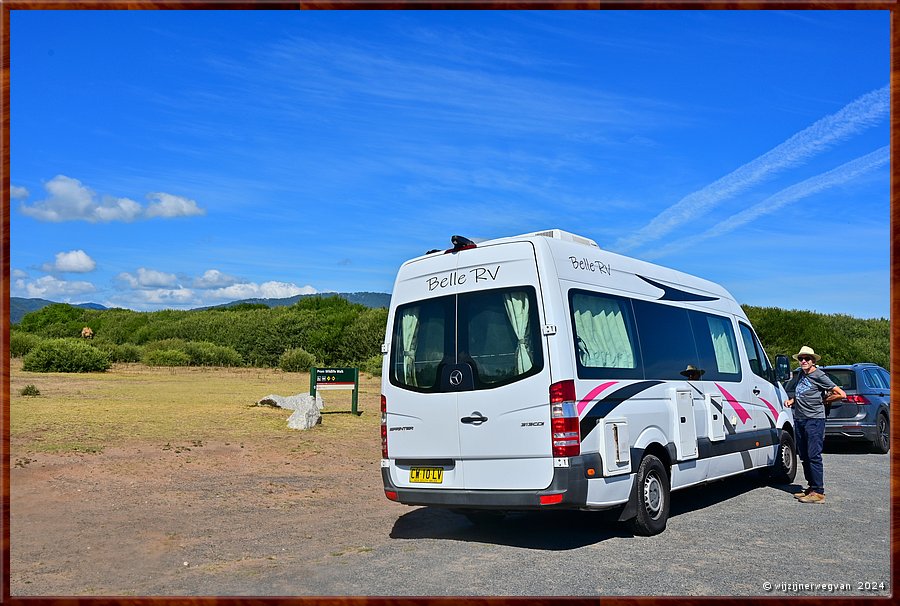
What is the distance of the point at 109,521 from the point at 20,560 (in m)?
1.71

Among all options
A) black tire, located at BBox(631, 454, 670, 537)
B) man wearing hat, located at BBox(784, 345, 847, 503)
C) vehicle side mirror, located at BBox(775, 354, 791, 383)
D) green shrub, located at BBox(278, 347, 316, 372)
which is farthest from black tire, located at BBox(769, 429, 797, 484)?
green shrub, located at BBox(278, 347, 316, 372)

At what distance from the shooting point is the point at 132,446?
592 inches

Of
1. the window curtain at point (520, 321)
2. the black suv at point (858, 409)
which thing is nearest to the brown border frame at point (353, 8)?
the window curtain at point (520, 321)

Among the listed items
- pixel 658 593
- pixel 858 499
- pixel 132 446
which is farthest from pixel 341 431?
pixel 658 593

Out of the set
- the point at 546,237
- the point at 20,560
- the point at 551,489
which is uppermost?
the point at 546,237

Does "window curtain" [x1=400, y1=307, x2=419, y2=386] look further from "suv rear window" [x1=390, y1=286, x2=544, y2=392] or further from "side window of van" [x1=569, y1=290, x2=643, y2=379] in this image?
"side window of van" [x1=569, y1=290, x2=643, y2=379]

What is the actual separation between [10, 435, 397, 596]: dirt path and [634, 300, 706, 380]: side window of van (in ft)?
11.9

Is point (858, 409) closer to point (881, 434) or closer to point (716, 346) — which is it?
point (881, 434)

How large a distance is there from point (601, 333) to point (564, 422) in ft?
4.37

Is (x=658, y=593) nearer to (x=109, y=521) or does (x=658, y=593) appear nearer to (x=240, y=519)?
(x=240, y=519)

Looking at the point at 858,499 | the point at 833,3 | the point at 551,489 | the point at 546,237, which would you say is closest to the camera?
the point at 833,3

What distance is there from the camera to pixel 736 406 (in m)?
11.0

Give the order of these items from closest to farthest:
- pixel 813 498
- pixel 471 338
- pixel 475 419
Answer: pixel 475 419, pixel 471 338, pixel 813 498

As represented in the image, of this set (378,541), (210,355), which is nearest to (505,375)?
(378,541)
